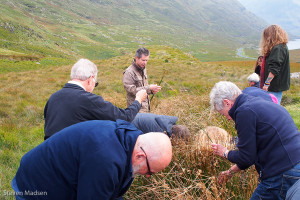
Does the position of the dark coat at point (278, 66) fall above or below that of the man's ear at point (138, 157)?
above

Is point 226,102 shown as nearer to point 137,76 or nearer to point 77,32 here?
point 137,76

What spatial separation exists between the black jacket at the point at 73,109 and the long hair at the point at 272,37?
10.5 feet

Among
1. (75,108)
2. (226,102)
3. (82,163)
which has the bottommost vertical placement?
(82,163)

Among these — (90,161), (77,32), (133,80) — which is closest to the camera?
(90,161)

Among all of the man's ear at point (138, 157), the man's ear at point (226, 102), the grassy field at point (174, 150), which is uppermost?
the man's ear at point (226, 102)

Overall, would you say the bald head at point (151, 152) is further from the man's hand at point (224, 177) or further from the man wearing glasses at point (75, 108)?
the man's hand at point (224, 177)

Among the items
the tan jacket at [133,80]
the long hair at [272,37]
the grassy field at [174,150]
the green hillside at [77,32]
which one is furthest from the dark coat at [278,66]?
the green hillside at [77,32]

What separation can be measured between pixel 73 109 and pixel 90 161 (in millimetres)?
1051

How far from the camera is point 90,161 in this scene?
1519mm

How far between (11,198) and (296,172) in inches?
122

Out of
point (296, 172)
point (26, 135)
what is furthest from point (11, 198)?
point (296, 172)

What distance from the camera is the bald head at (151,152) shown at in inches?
65.9

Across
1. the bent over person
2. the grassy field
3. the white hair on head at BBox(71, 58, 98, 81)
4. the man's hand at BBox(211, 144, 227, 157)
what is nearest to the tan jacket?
the grassy field

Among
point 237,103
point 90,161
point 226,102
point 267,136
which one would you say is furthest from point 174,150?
point 90,161
